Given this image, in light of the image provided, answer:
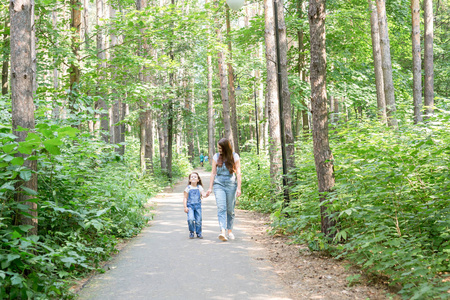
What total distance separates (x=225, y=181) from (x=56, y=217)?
331 centimetres

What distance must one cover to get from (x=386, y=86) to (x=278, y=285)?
33.6ft

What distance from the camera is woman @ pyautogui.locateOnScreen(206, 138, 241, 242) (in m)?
7.57

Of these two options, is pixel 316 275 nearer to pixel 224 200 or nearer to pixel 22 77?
pixel 224 200

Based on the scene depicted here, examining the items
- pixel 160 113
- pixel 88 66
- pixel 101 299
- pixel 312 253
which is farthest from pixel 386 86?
pixel 160 113

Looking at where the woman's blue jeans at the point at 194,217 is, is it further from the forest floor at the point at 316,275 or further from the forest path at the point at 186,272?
the forest floor at the point at 316,275

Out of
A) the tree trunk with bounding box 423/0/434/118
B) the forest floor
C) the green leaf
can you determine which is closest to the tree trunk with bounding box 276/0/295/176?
the forest floor

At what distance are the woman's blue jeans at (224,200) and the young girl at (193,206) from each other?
1.92 ft

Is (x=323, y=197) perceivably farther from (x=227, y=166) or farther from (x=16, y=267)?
(x=16, y=267)

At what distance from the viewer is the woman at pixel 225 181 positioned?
7.57 m

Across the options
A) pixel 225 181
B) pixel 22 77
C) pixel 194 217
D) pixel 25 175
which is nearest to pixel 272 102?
pixel 225 181

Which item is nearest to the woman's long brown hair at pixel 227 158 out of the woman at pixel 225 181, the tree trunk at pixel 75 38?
the woman at pixel 225 181

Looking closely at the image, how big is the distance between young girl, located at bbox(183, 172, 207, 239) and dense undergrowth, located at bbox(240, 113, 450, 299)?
2.18 meters

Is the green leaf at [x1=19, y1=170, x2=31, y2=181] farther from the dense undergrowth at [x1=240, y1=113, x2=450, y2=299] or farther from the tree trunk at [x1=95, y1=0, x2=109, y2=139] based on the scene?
the dense undergrowth at [x1=240, y1=113, x2=450, y2=299]

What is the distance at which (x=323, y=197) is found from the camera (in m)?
5.99
